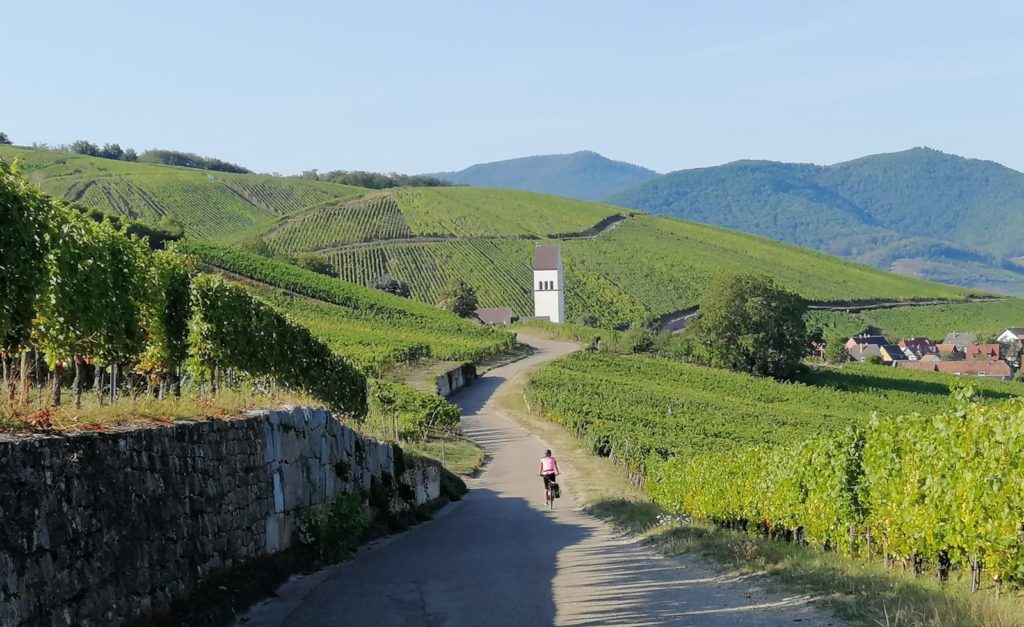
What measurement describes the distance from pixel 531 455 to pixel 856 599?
114 feet

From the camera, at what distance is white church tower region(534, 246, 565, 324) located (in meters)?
128

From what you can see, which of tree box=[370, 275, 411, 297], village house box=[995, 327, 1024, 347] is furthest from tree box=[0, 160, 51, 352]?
village house box=[995, 327, 1024, 347]

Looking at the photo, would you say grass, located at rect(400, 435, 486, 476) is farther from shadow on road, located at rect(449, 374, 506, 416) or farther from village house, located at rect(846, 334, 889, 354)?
village house, located at rect(846, 334, 889, 354)

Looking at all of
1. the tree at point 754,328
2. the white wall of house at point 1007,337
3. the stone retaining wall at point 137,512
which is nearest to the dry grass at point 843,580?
the stone retaining wall at point 137,512

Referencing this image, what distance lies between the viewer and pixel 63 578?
828 cm

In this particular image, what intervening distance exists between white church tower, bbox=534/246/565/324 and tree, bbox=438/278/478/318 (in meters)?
12.7

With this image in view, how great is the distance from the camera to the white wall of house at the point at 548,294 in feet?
420

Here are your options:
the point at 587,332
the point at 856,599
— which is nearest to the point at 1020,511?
the point at 856,599

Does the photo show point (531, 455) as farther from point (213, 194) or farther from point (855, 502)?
point (213, 194)

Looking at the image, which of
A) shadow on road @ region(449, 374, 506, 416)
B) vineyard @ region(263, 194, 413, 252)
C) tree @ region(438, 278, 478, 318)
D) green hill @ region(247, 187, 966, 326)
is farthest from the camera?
vineyard @ region(263, 194, 413, 252)

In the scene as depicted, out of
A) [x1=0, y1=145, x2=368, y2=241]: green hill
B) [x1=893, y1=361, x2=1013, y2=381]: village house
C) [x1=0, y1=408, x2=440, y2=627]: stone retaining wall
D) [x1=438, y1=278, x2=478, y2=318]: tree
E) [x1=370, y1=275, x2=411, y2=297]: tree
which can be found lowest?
[x1=893, y1=361, x2=1013, y2=381]: village house

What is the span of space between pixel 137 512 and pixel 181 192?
159343 millimetres

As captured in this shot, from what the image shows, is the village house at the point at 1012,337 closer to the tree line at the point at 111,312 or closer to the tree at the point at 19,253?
the tree line at the point at 111,312

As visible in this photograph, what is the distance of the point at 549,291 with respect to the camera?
128 metres
